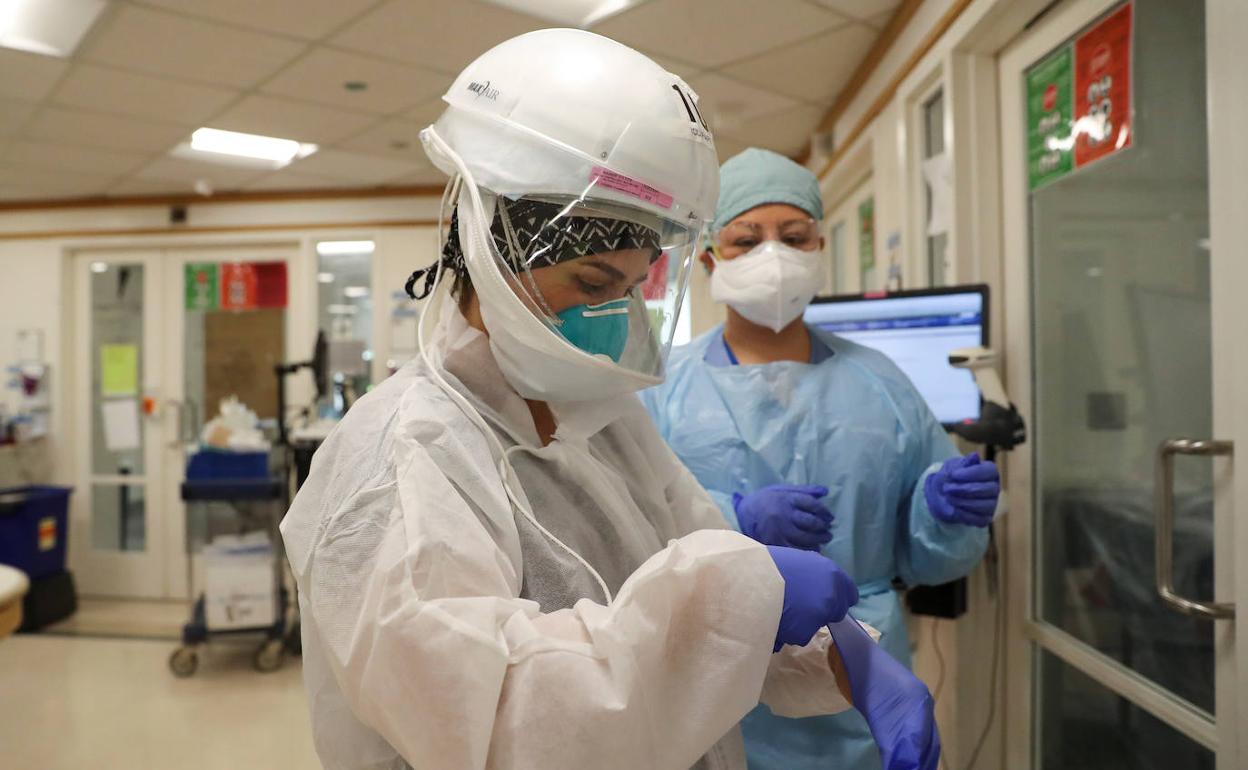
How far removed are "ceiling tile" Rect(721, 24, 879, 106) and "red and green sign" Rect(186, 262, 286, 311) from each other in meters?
3.32

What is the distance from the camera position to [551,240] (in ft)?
2.61

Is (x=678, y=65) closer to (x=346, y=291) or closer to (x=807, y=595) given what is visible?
(x=807, y=595)

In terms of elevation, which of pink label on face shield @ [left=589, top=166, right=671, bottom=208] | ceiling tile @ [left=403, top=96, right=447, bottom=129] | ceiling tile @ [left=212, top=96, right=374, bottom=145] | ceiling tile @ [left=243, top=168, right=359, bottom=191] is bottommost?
pink label on face shield @ [left=589, top=166, right=671, bottom=208]

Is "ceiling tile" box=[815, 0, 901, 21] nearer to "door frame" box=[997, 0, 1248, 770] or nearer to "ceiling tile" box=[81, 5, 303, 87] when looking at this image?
"door frame" box=[997, 0, 1248, 770]

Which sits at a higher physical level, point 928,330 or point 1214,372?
point 928,330

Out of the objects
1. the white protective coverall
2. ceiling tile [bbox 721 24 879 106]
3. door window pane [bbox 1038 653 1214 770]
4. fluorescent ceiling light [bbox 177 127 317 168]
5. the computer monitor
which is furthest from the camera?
fluorescent ceiling light [bbox 177 127 317 168]

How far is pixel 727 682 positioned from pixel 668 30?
232cm

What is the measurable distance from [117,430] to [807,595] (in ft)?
17.4

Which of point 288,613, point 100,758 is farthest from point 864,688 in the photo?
point 288,613

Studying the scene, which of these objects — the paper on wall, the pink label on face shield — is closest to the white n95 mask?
the pink label on face shield

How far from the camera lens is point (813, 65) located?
Result: 111 inches

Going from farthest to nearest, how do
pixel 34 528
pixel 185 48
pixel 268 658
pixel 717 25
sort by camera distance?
1. pixel 34 528
2. pixel 268 658
3. pixel 185 48
4. pixel 717 25

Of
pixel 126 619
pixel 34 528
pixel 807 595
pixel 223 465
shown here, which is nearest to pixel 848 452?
pixel 807 595

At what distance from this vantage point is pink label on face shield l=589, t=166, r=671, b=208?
2.51 ft
